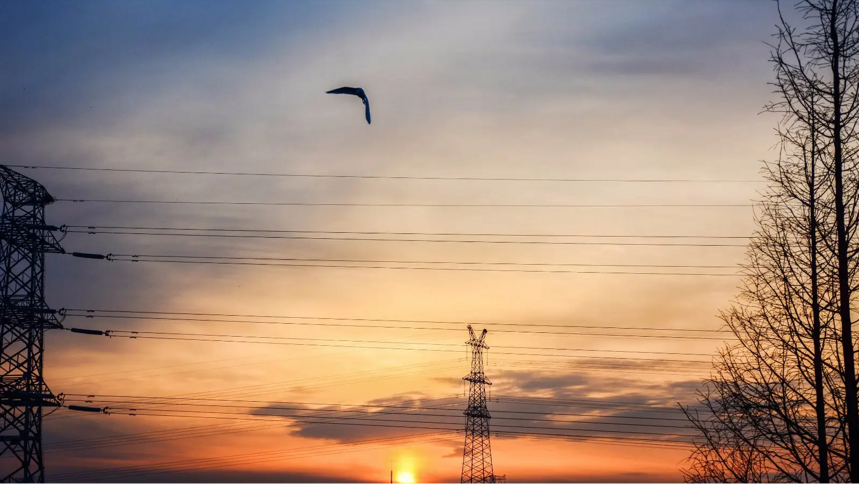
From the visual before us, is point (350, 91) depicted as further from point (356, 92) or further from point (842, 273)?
point (842, 273)

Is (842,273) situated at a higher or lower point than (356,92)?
lower

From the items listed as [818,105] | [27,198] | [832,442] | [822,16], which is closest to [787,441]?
[832,442]

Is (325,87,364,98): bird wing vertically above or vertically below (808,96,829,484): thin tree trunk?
above

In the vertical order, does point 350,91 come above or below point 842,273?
above

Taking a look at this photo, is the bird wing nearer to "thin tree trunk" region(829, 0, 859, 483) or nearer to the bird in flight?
the bird in flight

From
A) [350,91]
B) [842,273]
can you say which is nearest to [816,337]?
[842,273]

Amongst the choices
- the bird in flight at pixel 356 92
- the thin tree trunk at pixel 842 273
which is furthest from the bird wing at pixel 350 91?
the thin tree trunk at pixel 842 273

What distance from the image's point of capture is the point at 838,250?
19.9 meters

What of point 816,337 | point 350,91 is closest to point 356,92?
point 350,91

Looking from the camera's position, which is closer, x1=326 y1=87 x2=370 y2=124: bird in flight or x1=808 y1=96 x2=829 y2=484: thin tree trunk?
x1=808 y1=96 x2=829 y2=484: thin tree trunk

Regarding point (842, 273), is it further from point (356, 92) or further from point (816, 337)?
point (356, 92)

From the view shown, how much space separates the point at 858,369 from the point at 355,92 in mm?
35484

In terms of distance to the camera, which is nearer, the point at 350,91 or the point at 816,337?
the point at 816,337

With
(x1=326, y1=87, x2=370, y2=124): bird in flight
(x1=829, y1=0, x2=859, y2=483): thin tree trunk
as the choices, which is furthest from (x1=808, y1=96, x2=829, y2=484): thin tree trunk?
(x1=326, y1=87, x2=370, y2=124): bird in flight
